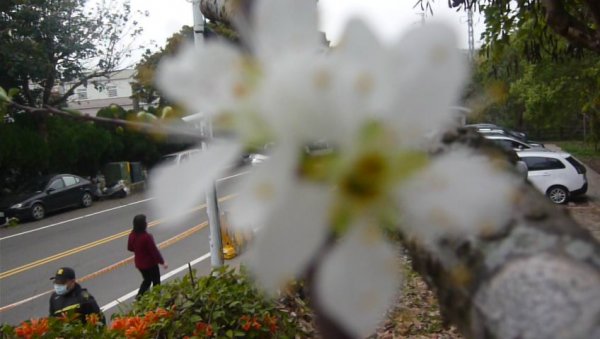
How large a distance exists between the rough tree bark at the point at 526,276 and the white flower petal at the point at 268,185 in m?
0.05

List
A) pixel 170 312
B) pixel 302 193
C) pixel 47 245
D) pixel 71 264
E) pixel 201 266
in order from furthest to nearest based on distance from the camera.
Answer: pixel 47 245, pixel 71 264, pixel 201 266, pixel 170 312, pixel 302 193

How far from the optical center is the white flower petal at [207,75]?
0.97ft

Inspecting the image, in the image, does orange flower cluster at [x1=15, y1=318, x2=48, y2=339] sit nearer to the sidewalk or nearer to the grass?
the sidewalk

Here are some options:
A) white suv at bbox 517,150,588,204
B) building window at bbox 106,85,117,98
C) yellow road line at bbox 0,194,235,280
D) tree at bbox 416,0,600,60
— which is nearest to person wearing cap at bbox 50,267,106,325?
building window at bbox 106,85,117,98

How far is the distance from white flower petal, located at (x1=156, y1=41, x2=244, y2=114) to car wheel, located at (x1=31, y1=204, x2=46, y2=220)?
46.7 ft

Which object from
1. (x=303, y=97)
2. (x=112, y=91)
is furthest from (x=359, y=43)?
(x=112, y=91)

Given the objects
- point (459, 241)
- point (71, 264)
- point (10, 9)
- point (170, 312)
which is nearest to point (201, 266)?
point (71, 264)

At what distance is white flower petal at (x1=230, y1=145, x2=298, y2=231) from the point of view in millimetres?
258

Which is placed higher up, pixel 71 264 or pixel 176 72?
pixel 176 72

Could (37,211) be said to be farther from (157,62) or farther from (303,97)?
(303,97)

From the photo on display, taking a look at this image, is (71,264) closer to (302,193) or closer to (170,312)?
(170,312)

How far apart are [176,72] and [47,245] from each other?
11692 mm

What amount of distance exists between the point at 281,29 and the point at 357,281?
15 cm

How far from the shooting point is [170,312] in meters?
3.43
